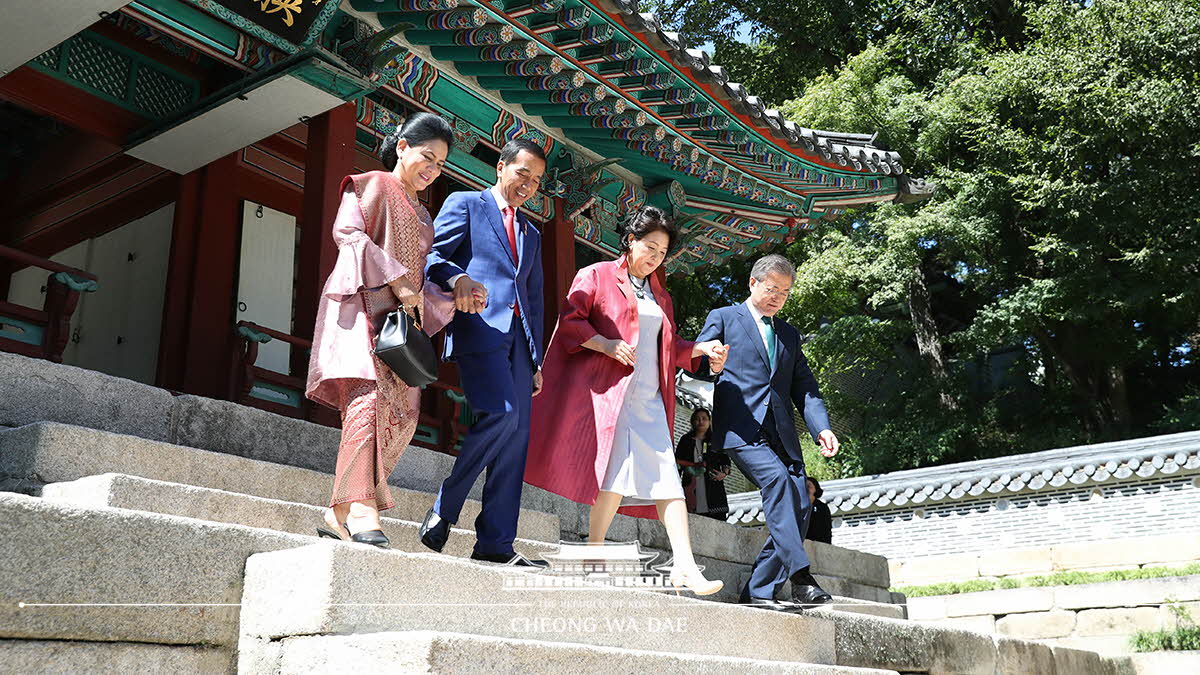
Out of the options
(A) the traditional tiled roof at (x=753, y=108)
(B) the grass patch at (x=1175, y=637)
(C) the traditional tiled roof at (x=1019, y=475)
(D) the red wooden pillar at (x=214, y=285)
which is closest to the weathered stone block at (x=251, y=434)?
(D) the red wooden pillar at (x=214, y=285)

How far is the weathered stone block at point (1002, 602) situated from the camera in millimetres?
10078

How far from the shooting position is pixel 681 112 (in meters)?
7.36

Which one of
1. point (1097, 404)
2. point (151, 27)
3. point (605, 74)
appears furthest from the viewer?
point (1097, 404)

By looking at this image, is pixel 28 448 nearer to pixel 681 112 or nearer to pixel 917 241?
pixel 681 112

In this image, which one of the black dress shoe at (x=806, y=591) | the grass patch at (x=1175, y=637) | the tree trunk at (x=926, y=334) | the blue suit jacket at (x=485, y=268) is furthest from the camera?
the tree trunk at (x=926, y=334)

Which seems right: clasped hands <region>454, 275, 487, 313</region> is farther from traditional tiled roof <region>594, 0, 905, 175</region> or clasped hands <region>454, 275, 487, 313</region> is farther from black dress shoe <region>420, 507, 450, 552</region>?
traditional tiled roof <region>594, 0, 905, 175</region>

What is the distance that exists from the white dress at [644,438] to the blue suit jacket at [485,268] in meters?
0.46

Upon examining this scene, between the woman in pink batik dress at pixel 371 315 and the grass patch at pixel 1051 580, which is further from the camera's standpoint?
the grass patch at pixel 1051 580

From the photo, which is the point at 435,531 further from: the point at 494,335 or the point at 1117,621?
the point at 1117,621

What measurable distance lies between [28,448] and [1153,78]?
Answer: 613 inches

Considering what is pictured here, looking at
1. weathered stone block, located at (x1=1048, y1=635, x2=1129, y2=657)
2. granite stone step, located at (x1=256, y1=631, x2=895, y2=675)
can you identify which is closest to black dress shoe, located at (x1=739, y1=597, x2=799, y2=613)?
granite stone step, located at (x1=256, y1=631, x2=895, y2=675)

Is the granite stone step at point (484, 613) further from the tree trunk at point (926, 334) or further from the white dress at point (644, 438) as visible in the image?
the tree trunk at point (926, 334)

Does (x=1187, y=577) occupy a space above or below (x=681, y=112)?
below

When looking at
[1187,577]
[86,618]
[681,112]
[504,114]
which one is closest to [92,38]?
[504,114]
